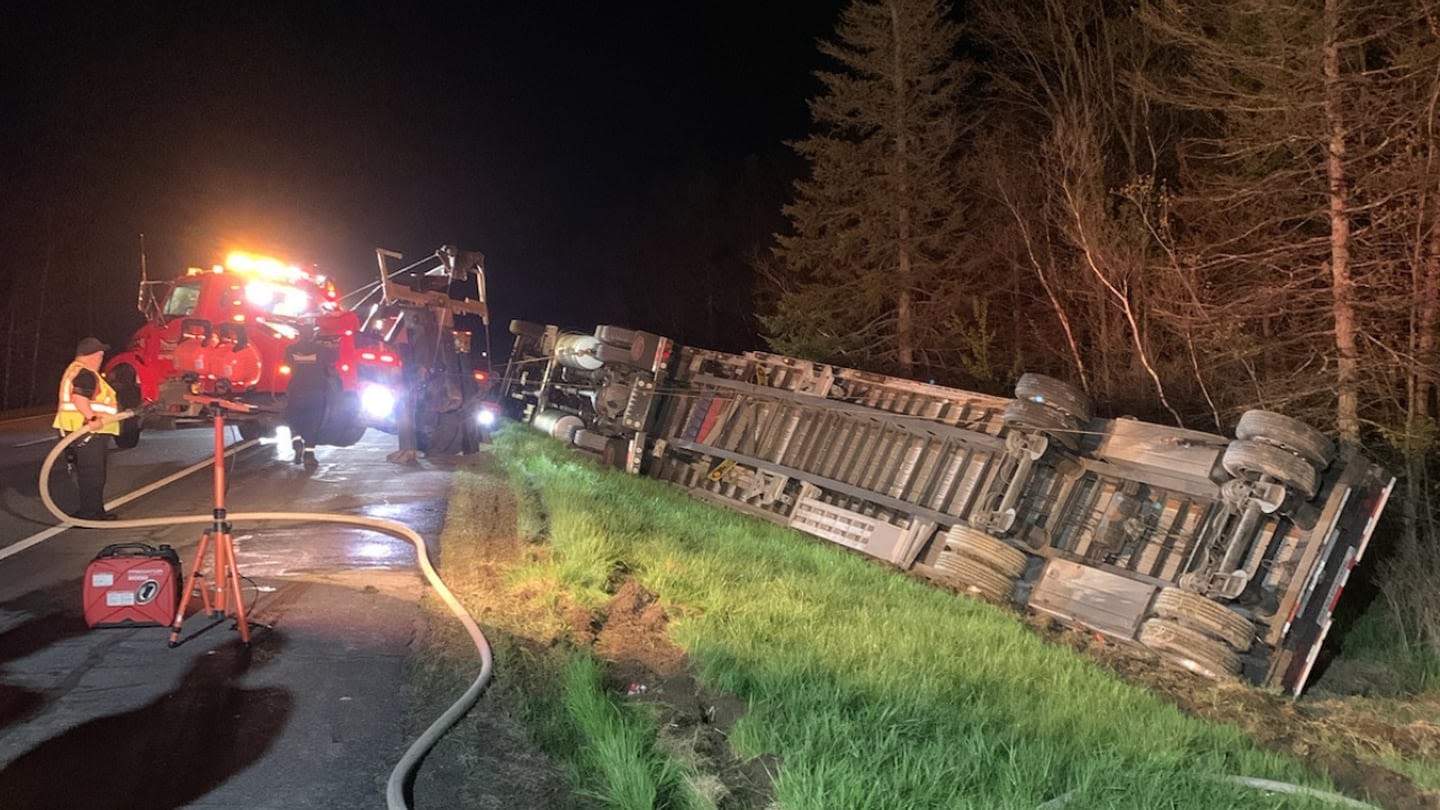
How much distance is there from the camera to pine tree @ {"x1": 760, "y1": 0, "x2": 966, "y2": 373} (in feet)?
60.6

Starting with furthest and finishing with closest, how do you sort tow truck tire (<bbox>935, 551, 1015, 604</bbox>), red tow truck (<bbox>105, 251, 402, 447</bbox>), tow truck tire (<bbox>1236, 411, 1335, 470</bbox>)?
red tow truck (<bbox>105, 251, 402, 447</bbox>)
tow truck tire (<bbox>935, 551, 1015, 604</bbox>)
tow truck tire (<bbox>1236, 411, 1335, 470</bbox>)

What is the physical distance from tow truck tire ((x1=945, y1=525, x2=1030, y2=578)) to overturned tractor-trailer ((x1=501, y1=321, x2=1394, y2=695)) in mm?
18

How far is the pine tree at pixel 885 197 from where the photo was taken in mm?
18484

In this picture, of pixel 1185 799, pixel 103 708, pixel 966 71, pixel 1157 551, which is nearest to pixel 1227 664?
pixel 1157 551

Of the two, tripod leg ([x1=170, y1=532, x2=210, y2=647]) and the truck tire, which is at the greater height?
the truck tire

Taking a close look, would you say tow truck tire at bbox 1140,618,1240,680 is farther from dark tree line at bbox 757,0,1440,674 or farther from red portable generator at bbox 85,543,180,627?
red portable generator at bbox 85,543,180,627

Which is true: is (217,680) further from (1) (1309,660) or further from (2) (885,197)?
(2) (885,197)

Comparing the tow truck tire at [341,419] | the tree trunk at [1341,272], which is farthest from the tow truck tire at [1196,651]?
the tow truck tire at [341,419]

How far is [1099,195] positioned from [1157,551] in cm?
646

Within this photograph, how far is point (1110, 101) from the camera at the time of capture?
16000mm

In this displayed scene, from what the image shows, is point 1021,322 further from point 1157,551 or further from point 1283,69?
point 1157,551

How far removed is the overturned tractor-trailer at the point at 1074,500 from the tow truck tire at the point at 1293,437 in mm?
14

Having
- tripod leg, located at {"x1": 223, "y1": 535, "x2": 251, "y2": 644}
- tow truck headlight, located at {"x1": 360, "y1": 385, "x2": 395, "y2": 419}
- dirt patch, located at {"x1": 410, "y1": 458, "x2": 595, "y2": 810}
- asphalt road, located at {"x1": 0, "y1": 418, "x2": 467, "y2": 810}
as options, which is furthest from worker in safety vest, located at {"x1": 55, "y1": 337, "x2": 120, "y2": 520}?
tow truck headlight, located at {"x1": 360, "y1": 385, "x2": 395, "y2": 419}

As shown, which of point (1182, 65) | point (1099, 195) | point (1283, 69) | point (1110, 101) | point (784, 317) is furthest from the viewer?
point (784, 317)
